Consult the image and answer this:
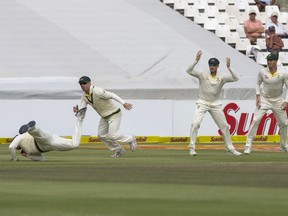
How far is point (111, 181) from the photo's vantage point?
1223 centimetres

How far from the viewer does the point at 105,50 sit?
28.7 meters

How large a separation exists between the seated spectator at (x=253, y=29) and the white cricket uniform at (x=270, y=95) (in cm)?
1088

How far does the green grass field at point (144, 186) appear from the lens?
9.27 meters

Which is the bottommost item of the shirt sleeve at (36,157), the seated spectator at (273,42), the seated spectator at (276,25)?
the shirt sleeve at (36,157)

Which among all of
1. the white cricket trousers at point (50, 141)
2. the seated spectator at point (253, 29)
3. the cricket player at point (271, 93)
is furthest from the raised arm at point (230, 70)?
the seated spectator at point (253, 29)

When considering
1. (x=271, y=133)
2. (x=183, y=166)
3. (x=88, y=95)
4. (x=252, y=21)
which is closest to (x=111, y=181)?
(x=183, y=166)

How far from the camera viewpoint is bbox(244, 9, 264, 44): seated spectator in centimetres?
3092

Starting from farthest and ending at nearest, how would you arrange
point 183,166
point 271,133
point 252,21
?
1. point 252,21
2. point 271,133
3. point 183,166

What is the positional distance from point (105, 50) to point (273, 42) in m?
4.29

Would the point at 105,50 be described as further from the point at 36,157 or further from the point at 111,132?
the point at 36,157

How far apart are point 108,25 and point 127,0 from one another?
1780 mm

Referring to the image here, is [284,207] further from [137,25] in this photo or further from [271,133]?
[137,25]

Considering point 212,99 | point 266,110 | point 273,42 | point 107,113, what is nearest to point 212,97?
point 212,99

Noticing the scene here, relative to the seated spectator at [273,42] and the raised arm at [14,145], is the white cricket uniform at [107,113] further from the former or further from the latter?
the seated spectator at [273,42]
